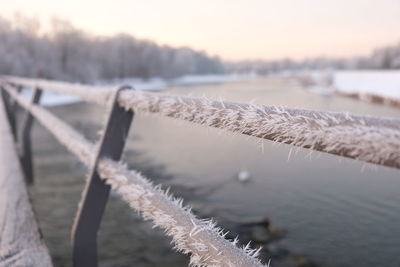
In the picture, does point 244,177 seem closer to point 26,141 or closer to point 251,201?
point 251,201

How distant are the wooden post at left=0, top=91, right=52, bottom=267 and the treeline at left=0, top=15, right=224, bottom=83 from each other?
4416 centimetres

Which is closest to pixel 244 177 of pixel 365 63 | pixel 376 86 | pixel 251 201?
pixel 251 201

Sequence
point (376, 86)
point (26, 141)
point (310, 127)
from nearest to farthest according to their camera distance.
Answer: point (310, 127)
point (26, 141)
point (376, 86)

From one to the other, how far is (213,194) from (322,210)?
97.7 inches

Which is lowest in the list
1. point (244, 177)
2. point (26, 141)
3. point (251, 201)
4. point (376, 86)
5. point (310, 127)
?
point (251, 201)

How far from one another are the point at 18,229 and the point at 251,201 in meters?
6.41

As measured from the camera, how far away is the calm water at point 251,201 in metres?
5.25

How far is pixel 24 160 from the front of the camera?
6.04 metres

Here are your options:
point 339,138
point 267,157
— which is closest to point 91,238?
point 339,138

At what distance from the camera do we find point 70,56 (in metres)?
54.2

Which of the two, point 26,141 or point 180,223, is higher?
point 180,223

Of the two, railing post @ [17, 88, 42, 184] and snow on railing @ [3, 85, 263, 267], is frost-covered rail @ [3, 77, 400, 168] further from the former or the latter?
railing post @ [17, 88, 42, 184]

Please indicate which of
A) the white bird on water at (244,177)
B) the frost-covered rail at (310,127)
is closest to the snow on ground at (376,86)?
the white bird on water at (244,177)

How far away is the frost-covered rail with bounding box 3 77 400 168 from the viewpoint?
1.94 ft
